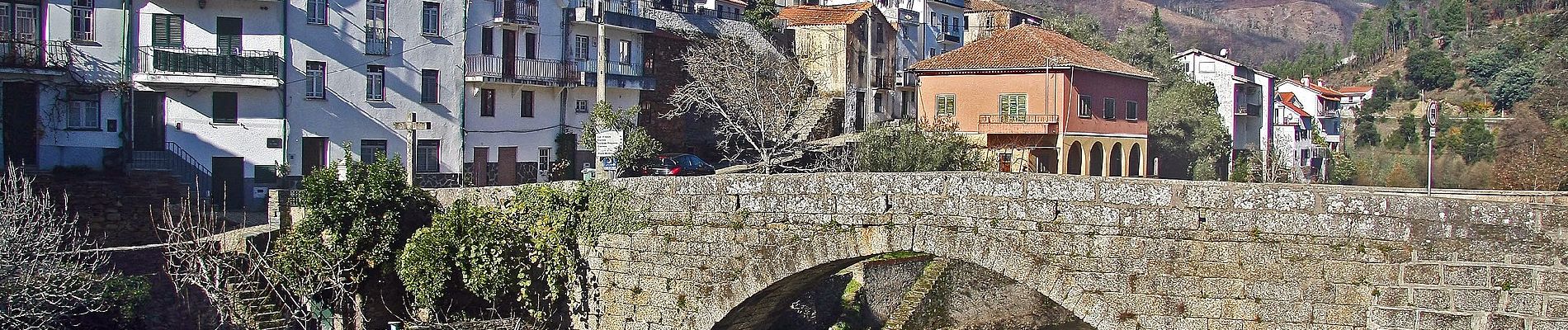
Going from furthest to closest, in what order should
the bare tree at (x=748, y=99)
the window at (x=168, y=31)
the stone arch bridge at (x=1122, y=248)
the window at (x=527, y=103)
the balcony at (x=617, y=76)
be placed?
the bare tree at (x=748, y=99), the balcony at (x=617, y=76), the window at (x=527, y=103), the window at (x=168, y=31), the stone arch bridge at (x=1122, y=248)

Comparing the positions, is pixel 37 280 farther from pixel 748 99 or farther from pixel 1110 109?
pixel 1110 109

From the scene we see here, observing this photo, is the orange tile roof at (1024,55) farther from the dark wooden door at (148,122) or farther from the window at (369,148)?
the dark wooden door at (148,122)

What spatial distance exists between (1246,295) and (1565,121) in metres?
27.3

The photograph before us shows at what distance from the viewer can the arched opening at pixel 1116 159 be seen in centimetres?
4050

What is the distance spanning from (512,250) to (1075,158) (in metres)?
23.4

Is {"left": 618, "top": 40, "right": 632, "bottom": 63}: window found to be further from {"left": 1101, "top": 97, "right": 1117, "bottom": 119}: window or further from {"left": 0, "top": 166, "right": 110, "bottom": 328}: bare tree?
{"left": 0, "top": 166, "right": 110, "bottom": 328}: bare tree

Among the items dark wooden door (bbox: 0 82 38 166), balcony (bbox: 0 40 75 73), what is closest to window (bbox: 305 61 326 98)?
balcony (bbox: 0 40 75 73)

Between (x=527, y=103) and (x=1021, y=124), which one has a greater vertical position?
(x=527, y=103)

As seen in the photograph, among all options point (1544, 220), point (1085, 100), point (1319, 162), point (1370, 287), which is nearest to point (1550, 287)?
point (1544, 220)

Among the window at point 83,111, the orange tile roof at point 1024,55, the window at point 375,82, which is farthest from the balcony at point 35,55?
the orange tile roof at point 1024,55

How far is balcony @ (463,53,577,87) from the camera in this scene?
3841cm

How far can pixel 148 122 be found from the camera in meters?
32.8

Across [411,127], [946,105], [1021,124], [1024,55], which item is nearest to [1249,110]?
[946,105]

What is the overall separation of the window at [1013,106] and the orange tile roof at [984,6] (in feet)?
85.0
